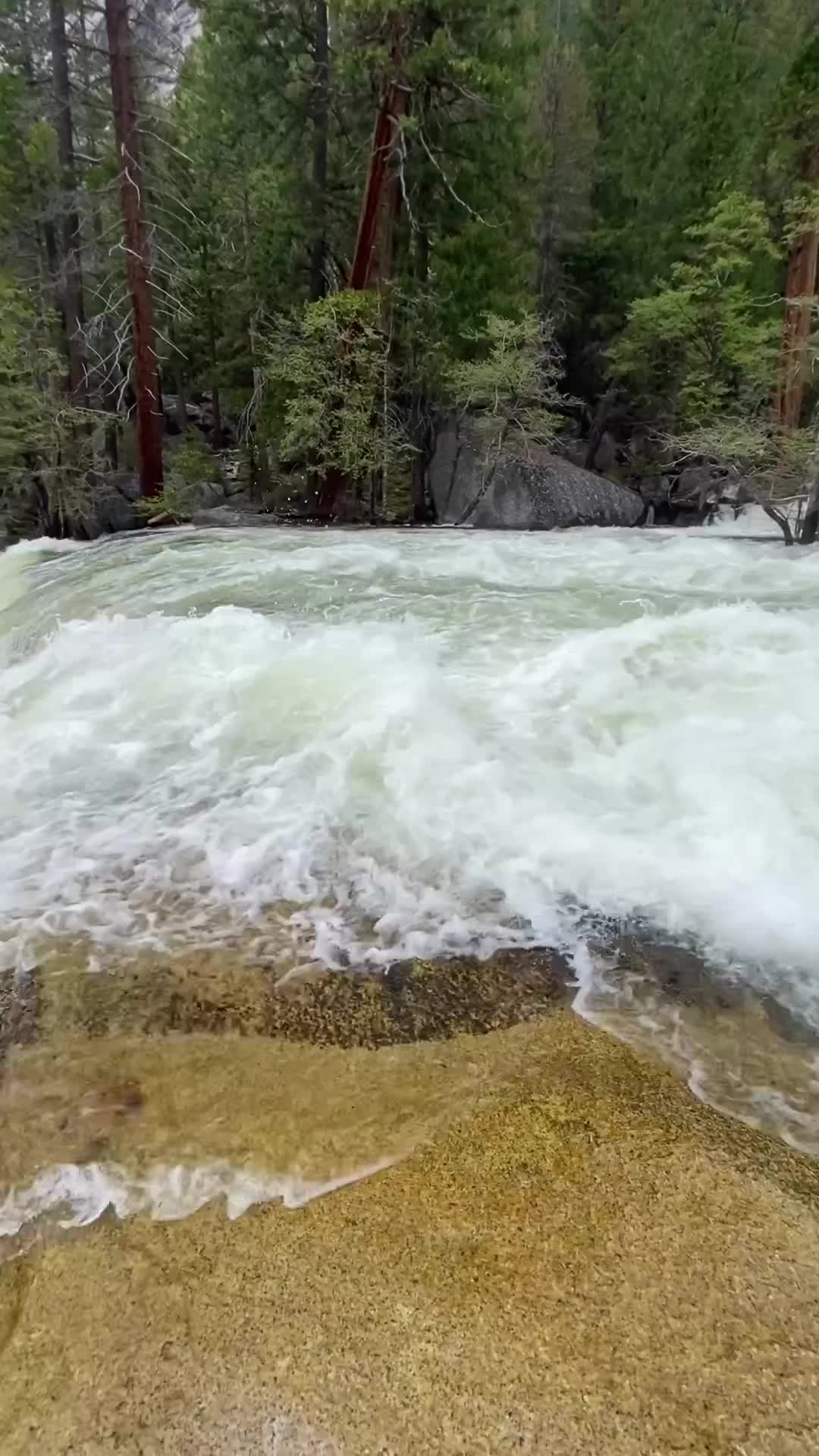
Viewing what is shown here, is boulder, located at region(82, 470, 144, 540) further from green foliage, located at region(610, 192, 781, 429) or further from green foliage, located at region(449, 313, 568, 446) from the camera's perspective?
green foliage, located at region(610, 192, 781, 429)

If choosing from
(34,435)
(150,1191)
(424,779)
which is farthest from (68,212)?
(150,1191)

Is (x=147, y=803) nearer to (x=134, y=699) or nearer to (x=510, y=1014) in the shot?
(x=134, y=699)

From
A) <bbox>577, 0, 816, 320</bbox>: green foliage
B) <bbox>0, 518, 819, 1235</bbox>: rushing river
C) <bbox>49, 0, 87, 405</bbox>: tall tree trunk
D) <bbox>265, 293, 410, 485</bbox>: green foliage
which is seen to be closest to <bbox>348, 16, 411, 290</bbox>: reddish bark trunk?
<bbox>265, 293, 410, 485</bbox>: green foliage

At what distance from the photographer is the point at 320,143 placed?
1367cm

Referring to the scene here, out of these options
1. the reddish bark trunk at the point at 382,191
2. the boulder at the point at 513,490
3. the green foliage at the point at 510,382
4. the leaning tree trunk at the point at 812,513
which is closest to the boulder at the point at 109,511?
the reddish bark trunk at the point at 382,191

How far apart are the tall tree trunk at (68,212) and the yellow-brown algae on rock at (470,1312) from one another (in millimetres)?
13632

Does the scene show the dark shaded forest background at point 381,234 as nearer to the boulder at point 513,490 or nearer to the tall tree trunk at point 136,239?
the tall tree trunk at point 136,239

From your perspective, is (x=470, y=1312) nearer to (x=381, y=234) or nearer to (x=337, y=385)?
(x=337, y=385)

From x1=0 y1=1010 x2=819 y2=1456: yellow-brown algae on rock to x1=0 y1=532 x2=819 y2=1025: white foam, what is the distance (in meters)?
0.96

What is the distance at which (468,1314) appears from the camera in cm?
183

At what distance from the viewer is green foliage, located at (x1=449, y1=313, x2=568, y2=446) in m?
12.7

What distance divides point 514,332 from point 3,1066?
12887mm

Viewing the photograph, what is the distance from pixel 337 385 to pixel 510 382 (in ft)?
9.28

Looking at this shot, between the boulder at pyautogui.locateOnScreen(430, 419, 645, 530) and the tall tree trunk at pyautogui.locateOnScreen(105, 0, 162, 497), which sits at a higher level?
the tall tree trunk at pyautogui.locateOnScreen(105, 0, 162, 497)
